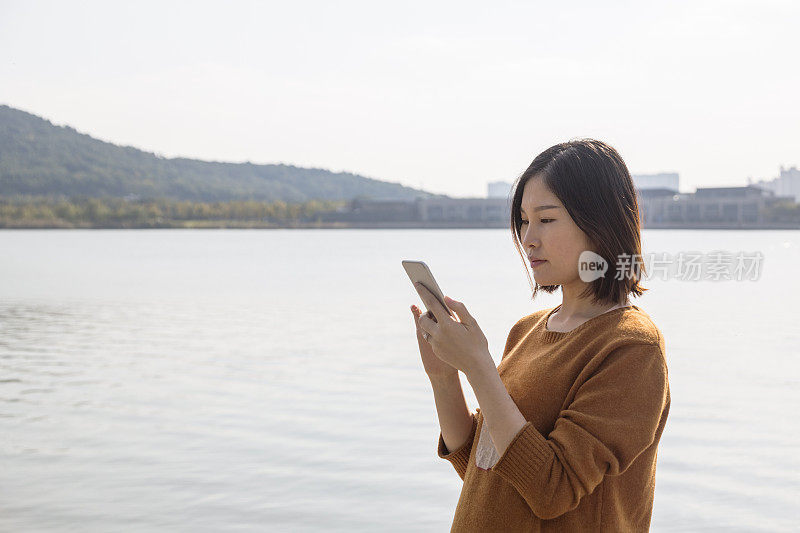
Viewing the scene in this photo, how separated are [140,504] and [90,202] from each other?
9063 centimetres

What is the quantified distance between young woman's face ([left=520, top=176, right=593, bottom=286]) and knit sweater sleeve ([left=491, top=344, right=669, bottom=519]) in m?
0.19

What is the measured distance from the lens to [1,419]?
5.80m

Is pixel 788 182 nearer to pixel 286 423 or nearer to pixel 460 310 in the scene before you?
pixel 286 423

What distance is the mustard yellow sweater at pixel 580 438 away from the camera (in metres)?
1.27

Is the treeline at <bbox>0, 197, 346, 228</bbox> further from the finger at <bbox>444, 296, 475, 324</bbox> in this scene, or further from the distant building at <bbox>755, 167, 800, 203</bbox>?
the finger at <bbox>444, 296, 475, 324</bbox>

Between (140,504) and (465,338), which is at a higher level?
(465,338)

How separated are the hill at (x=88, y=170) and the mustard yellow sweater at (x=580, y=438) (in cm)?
9120

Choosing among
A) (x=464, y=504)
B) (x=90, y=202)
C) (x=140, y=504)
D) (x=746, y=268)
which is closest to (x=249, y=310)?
(x=140, y=504)

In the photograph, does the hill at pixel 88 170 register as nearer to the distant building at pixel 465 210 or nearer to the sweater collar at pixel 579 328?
the distant building at pixel 465 210

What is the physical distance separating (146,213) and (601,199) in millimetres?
96045

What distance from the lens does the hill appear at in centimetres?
8750

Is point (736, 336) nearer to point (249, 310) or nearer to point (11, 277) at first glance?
point (249, 310)

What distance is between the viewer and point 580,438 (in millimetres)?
1266

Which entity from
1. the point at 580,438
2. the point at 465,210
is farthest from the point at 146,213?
the point at 580,438
